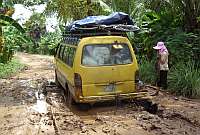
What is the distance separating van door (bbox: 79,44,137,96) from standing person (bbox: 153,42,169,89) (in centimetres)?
310

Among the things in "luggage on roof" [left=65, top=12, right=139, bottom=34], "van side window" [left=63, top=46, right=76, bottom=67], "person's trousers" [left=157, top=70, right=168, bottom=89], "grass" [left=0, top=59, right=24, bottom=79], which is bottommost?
"grass" [left=0, top=59, right=24, bottom=79]

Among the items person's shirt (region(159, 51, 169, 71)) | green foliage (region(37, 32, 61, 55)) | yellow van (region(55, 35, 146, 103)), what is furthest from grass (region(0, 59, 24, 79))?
green foliage (region(37, 32, 61, 55))

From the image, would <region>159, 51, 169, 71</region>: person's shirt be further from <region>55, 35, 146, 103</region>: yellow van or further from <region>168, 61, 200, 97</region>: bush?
<region>55, 35, 146, 103</region>: yellow van

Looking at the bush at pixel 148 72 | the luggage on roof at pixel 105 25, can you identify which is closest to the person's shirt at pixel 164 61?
the luggage on roof at pixel 105 25

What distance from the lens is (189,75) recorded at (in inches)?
537

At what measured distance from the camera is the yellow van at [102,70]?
10.9 m

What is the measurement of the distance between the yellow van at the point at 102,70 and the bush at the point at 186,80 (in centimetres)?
277

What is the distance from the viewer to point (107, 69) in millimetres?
11039

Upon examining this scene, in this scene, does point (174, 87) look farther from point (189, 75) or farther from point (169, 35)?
point (169, 35)

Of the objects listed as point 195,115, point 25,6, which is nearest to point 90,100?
point 195,115

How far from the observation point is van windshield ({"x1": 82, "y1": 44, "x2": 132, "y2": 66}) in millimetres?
11078

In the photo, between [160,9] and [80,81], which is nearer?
[80,81]

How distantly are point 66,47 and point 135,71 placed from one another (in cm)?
302

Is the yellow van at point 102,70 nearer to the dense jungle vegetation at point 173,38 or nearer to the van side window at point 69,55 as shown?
the van side window at point 69,55
